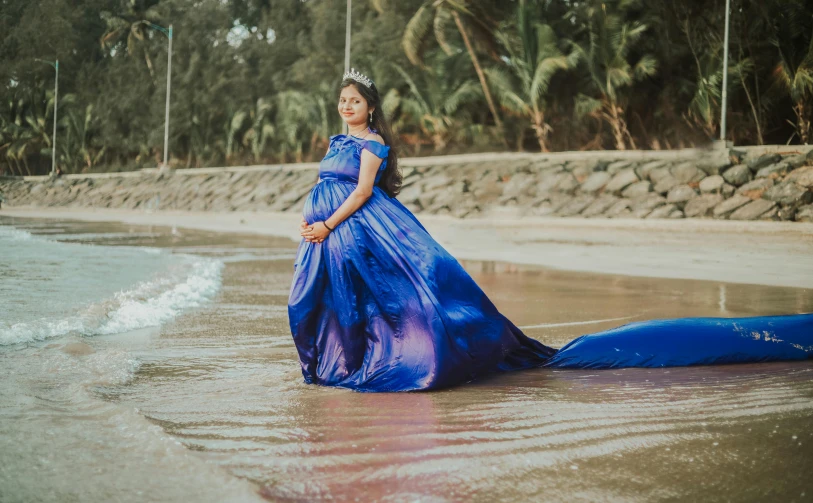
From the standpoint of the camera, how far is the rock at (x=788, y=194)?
47.0ft

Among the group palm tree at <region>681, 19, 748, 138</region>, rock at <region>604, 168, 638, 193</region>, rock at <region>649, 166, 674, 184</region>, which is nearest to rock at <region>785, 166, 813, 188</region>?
rock at <region>649, 166, 674, 184</region>

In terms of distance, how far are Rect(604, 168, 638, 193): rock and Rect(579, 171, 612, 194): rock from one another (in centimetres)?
15

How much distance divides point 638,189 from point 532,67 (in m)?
6.29

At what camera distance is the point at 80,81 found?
4288 centimetres

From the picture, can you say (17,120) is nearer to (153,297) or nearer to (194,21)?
(194,21)

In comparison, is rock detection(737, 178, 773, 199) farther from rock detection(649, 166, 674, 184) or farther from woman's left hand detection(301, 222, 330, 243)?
woman's left hand detection(301, 222, 330, 243)

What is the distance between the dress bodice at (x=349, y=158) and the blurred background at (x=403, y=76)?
15381 mm

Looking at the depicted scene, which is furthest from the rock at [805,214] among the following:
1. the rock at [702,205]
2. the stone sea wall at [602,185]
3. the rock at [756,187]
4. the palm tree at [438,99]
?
the palm tree at [438,99]

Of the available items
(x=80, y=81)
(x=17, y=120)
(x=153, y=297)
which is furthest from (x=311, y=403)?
(x=80, y=81)

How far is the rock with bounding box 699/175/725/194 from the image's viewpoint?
52.0ft

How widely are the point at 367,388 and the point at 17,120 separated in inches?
1601

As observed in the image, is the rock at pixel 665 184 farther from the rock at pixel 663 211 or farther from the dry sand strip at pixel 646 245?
the dry sand strip at pixel 646 245

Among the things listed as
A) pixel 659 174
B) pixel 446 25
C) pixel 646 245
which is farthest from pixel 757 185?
pixel 446 25

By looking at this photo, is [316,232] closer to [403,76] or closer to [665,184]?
[665,184]
